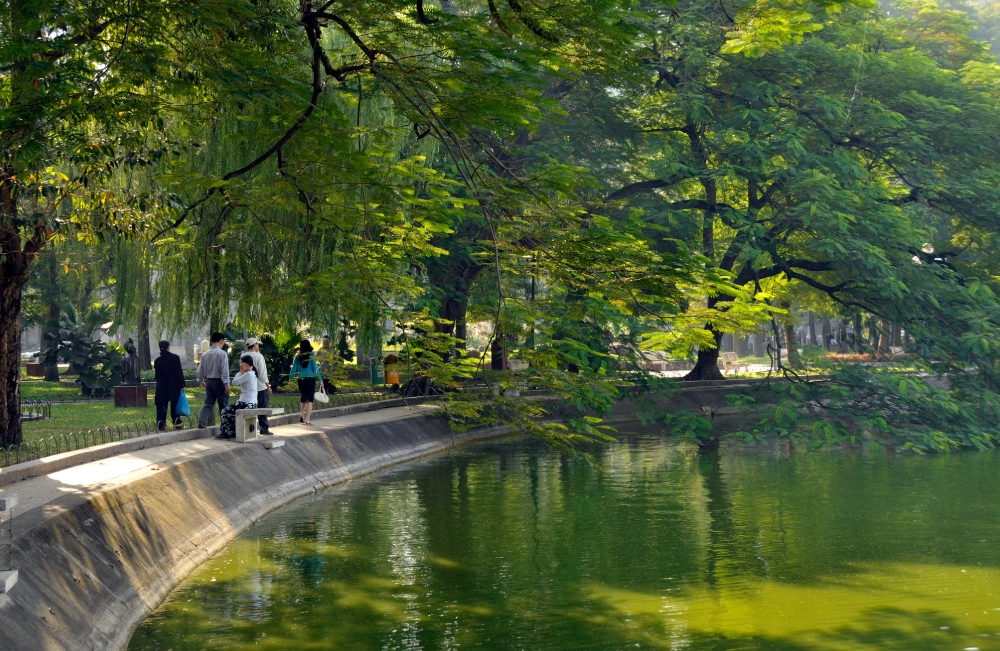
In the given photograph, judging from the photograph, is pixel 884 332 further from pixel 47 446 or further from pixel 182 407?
pixel 47 446

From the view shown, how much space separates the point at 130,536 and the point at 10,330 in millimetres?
7752

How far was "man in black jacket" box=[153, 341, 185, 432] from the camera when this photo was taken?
21.0 m

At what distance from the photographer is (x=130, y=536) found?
12.1 m

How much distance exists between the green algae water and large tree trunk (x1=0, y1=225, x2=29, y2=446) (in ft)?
16.1

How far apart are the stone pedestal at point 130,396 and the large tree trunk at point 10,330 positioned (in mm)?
12072

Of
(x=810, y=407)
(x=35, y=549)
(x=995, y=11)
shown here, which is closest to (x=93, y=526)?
(x=35, y=549)

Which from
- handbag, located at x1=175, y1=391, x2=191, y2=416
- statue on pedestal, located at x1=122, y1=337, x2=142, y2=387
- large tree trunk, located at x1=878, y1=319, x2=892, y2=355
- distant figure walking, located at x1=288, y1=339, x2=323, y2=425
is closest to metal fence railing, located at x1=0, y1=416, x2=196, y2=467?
handbag, located at x1=175, y1=391, x2=191, y2=416

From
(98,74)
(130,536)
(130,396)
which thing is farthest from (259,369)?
(130,396)

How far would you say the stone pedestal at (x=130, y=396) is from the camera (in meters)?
30.9

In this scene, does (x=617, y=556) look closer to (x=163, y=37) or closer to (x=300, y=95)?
(x=300, y=95)

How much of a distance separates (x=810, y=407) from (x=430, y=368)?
16.4 m

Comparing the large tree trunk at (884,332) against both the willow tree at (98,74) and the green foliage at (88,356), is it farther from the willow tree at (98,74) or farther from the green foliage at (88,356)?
the green foliage at (88,356)

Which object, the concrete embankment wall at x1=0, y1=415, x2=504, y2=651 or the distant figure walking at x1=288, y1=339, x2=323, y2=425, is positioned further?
the distant figure walking at x1=288, y1=339, x2=323, y2=425

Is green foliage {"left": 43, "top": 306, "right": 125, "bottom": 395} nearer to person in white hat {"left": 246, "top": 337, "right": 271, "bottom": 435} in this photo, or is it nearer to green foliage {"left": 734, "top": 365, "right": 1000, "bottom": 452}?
person in white hat {"left": 246, "top": 337, "right": 271, "bottom": 435}
